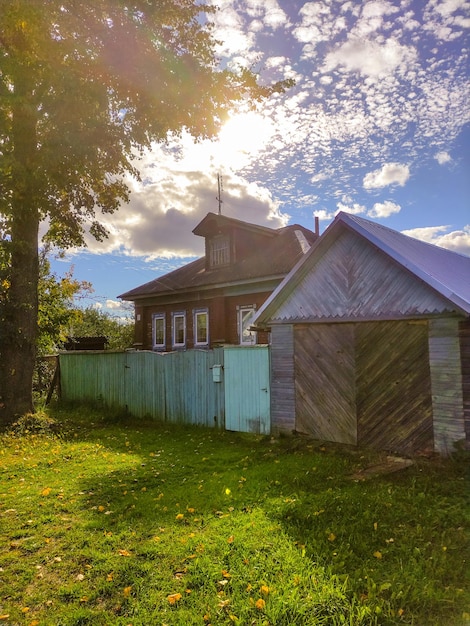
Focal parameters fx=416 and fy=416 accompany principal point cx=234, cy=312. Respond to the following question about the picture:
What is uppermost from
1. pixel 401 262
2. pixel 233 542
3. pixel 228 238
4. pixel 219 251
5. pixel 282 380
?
pixel 228 238

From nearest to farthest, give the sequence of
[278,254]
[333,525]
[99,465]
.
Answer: [333,525], [99,465], [278,254]

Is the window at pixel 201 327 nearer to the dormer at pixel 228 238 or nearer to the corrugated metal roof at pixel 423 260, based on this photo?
the dormer at pixel 228 238

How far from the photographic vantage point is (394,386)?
835cm

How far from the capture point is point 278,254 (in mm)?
19094

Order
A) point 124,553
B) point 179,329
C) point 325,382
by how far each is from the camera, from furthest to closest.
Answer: point 179,329 < point 325,382 < point 124,553

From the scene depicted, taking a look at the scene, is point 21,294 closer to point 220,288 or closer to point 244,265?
point 220,288

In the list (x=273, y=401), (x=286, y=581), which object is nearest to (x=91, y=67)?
(x=273, y=401)

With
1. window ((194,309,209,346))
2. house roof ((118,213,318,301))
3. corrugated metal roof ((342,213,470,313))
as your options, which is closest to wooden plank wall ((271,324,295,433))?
corrugated metal roof ((342,213,470,313))

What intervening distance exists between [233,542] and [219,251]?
17787mm

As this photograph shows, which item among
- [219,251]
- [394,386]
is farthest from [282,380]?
[219,251]

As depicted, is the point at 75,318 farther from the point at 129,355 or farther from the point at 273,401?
the point at 273,401

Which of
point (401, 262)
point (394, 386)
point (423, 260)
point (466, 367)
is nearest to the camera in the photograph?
point (466, 367)

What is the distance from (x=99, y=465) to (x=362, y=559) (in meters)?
5.52

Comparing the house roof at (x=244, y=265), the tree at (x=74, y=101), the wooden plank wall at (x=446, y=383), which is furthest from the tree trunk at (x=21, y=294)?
the wooden plank wall at (x=446, y=383)
